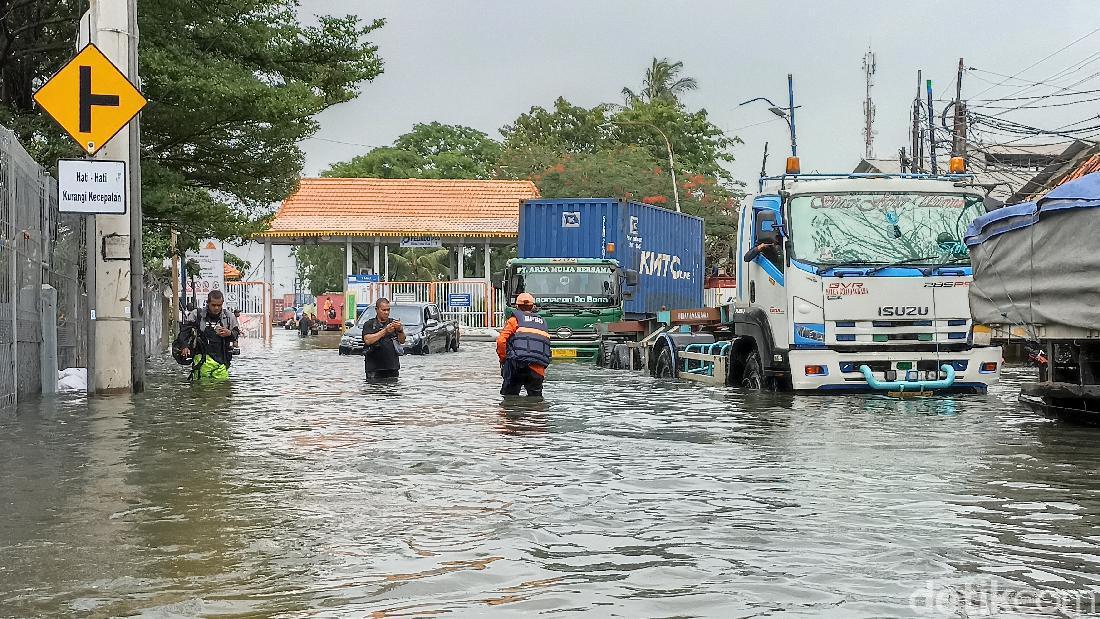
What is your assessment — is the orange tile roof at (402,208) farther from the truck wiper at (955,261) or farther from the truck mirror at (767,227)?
the truck wiper at (955,261)

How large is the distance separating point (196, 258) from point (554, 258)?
34.5ft

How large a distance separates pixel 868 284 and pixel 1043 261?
124 inches

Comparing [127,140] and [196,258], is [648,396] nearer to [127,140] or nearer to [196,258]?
[127,140]

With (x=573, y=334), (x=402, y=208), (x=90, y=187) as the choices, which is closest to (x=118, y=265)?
(x=90, y=187)

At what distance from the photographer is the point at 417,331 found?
123ft

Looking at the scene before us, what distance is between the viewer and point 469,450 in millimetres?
11234

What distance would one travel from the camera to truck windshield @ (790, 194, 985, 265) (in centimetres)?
1628

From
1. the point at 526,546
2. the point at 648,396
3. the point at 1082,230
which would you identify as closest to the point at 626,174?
the point at 648,396

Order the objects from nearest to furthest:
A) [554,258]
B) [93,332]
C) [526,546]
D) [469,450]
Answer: [526,546]
[469,450]
[93,332]
[554,258]

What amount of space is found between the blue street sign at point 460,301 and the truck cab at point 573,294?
23.2 metres

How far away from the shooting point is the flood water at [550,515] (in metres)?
5.64

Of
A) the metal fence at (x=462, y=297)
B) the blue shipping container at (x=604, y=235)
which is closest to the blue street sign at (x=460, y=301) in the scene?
the metal fence at (x=462, y=297)

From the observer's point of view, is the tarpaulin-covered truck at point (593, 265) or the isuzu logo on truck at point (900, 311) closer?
the isuzu logo on truck at point (900, 311)

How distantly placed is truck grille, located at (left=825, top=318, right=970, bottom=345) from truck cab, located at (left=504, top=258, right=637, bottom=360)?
14485 millimetres
